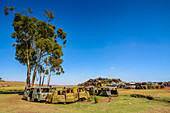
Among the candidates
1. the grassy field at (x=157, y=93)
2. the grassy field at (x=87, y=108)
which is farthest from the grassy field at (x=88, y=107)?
the grassy field at (x=157, y=93)

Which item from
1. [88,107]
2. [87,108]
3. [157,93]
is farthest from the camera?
[157,93]

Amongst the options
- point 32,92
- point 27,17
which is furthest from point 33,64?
point 32,92

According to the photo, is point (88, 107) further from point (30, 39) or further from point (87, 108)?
point (30, 39)

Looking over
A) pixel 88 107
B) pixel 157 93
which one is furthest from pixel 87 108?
pixel 157 93

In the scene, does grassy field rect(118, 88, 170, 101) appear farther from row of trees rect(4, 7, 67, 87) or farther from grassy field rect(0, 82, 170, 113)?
row of trees rect(4, 7, 67, 87)

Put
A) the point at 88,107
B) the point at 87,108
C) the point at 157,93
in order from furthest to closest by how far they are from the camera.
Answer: the point at 157,93 < the point at 88,107 < the point at 87,108

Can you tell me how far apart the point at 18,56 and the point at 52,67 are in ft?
34.2

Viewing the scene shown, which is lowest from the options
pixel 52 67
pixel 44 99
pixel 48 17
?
pixel 44 99

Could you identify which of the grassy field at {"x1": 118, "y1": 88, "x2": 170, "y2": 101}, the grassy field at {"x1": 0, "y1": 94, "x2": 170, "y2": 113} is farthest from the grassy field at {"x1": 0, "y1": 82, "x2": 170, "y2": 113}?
the grassy field at {"x1": 118, "y1": 88, "x2": 170, "y2": 101}

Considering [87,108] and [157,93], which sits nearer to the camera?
[87,108]

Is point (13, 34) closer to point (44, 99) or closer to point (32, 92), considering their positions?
point (32, 92)

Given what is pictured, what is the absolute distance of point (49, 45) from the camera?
27000 mm

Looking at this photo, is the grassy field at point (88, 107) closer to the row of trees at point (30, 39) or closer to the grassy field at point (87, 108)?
the grassy field at point (87, 108)

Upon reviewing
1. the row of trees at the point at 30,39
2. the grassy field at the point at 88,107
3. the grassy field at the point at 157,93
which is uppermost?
the row of trees at the point at 30,39
